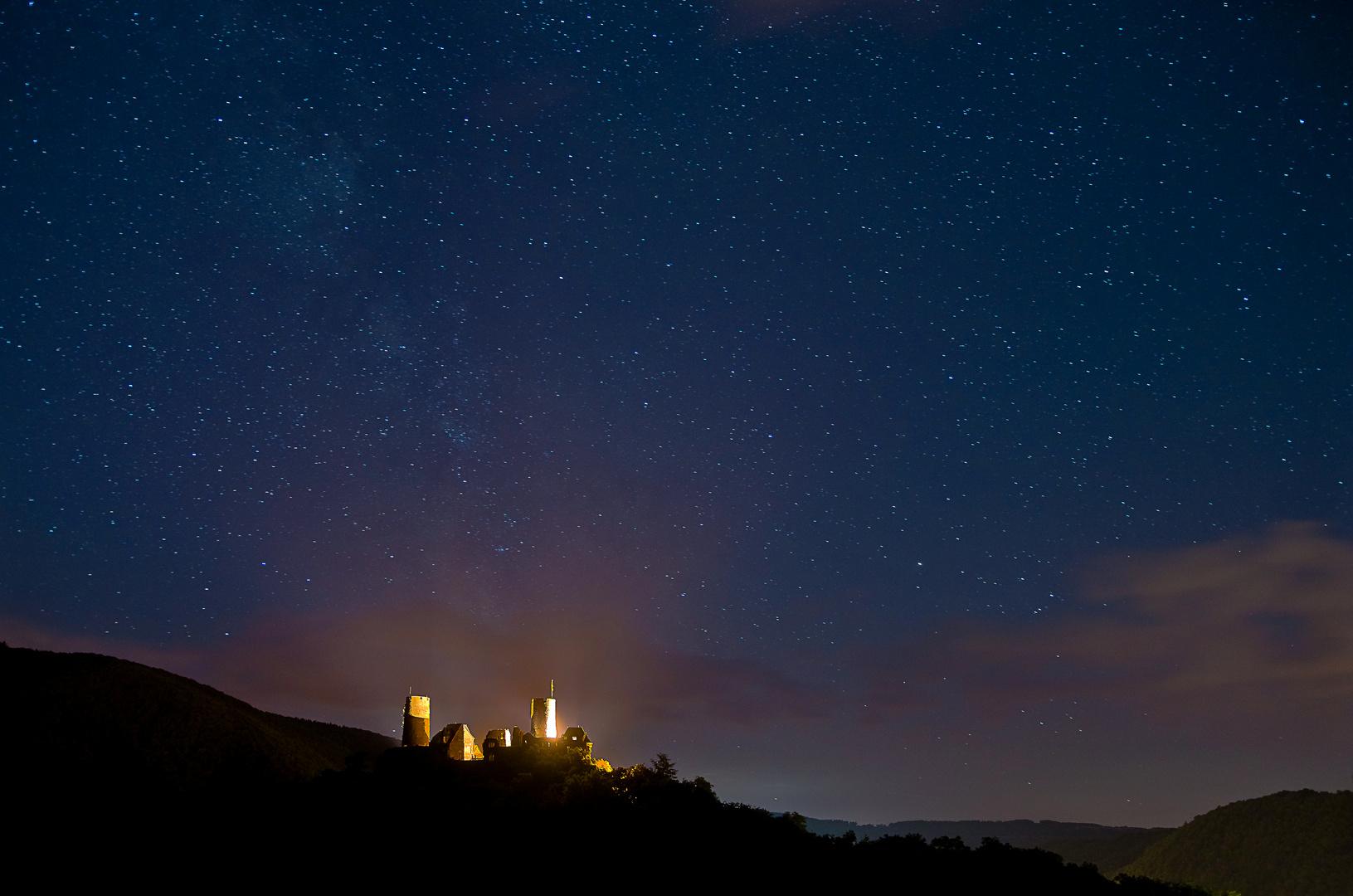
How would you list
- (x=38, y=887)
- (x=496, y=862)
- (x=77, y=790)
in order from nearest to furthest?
(x=496, y=862), (x=38, y=887), (x=77, y=790)

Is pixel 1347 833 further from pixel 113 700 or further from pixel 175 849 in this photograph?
pixel 113 700

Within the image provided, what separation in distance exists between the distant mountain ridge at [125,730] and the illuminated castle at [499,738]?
44258mm

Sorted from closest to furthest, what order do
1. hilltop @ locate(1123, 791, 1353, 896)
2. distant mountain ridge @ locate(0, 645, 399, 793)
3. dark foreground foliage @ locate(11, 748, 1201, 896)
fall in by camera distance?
dark foreground foliage @ locate(11, 748, 1201, 896), distant mountain ridge @ locate(0, 645, 399, 793), hilltop @ locate(1123, 791, 1353, 896)

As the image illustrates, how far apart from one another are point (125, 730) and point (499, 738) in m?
83.7

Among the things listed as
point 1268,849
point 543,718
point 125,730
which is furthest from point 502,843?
point 1268,849

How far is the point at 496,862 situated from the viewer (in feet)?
133

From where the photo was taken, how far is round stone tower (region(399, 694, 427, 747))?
169 ft

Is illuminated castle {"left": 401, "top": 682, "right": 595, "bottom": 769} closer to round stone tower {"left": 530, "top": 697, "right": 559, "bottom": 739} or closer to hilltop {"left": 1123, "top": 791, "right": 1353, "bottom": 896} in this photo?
round stone tower {"left": 530, "top": 697, "right": 559, "bottom": 739}

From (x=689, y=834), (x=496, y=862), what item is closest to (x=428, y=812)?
(x=496, y=862)

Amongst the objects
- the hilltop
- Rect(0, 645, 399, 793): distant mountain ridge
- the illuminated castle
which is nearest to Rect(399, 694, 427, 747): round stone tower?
the illuminated castle

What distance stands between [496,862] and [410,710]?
1444 cm

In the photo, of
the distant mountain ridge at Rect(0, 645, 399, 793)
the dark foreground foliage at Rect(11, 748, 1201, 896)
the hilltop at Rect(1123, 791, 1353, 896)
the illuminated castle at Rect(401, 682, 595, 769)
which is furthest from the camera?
the hilltop at Rect(1123, 791, 1353, 896)

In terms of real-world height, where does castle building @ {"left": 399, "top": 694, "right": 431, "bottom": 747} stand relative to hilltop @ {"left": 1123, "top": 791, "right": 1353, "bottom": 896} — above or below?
above

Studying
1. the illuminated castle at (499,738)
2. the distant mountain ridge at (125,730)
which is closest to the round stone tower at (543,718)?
the illuminated castle at (499,738)
